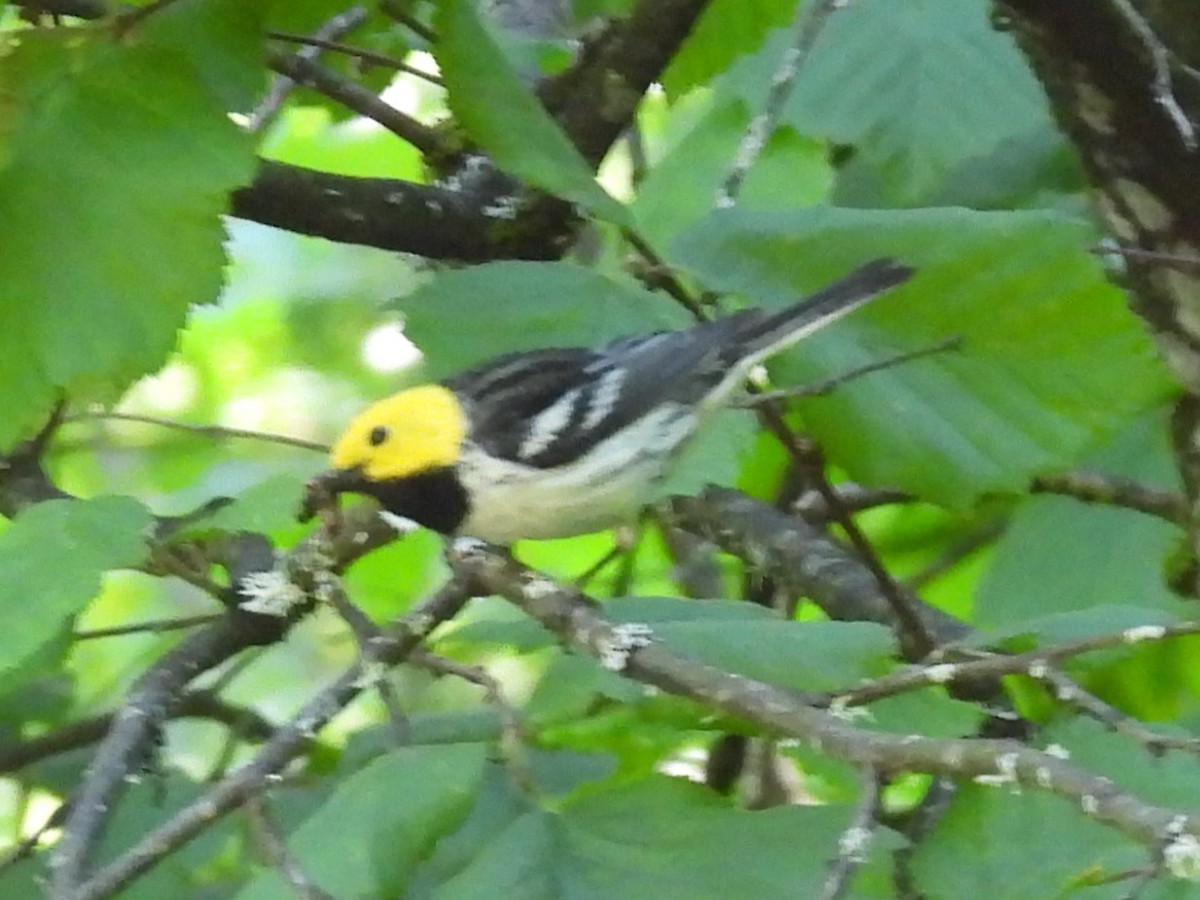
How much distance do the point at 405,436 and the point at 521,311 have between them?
7.5 inches

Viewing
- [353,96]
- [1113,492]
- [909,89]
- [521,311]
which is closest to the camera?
[521,311]

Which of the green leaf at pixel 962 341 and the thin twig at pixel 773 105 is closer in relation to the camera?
the green leaf at pixel 962 341

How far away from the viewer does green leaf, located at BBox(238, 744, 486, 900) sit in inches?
33.0

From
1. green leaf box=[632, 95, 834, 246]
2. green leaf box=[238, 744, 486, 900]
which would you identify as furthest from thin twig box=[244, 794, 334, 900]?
green leaf box=[632, 95, 834, 246]

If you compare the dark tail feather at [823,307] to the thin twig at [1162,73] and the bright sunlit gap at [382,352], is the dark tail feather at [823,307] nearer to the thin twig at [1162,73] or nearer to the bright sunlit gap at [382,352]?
the thin twig at [1162,73]

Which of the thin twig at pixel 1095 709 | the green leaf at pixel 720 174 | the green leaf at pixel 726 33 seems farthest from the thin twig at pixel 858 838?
the green leaf at pixel 726 33

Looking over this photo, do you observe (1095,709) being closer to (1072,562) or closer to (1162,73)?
(1162,73)

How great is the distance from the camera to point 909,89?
162 cm

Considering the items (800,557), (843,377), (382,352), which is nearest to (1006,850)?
(843,377)

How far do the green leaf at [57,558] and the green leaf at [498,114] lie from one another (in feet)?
1.13

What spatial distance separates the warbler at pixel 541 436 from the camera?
4.51ft

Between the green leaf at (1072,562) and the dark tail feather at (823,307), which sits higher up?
the dark tail feather at (823,307)

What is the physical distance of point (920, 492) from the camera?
1179 mm

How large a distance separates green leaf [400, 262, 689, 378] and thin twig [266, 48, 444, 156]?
20 centimetres
